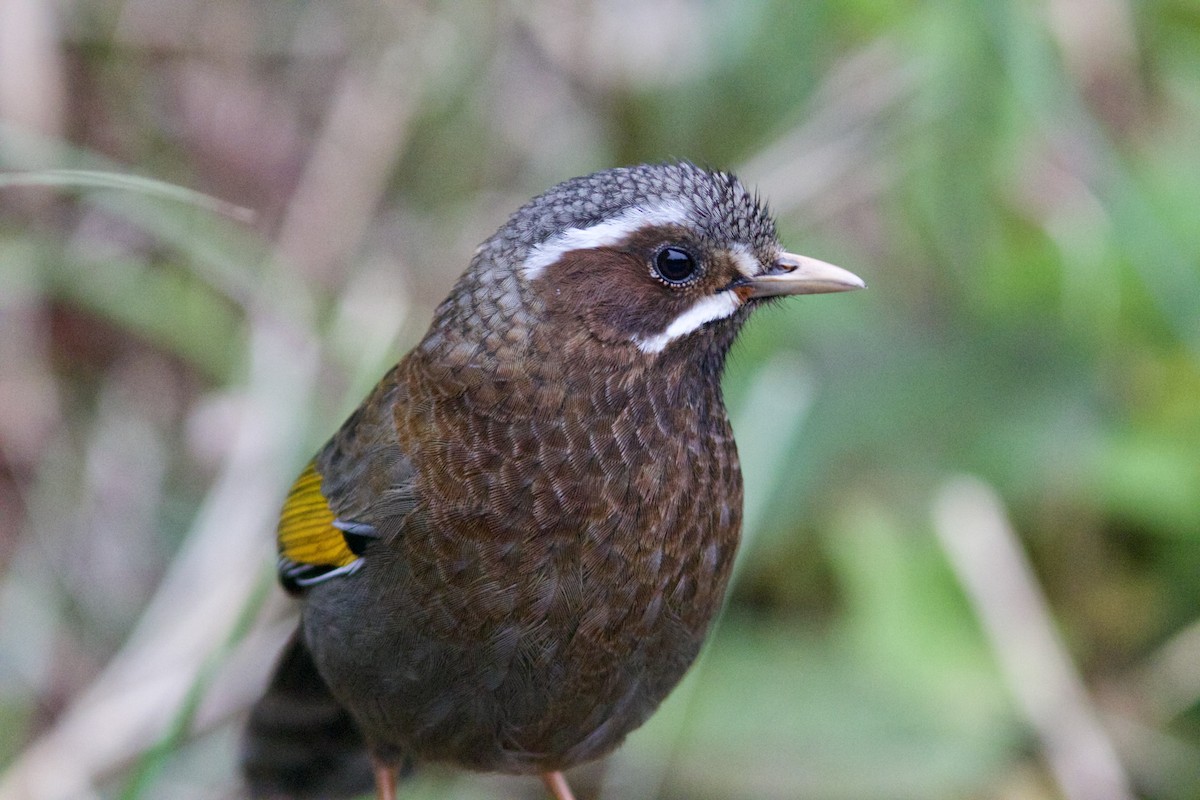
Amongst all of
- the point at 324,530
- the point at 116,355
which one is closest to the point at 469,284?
the point at 324,530

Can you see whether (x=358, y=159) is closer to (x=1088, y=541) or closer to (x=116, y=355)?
(x=116, y=355)

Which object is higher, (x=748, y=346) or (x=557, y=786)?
(x=748, y=346)

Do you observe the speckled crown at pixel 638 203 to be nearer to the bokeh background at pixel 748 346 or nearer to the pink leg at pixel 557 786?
the bokeh background at pixel 748 346

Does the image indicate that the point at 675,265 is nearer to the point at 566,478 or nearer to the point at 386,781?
the point at 566,478

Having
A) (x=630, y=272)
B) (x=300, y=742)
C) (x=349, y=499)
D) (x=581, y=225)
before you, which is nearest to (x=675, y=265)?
(x=630, y=272)

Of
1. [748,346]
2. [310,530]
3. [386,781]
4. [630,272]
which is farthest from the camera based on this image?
[748,346]

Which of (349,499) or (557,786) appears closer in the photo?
(349,499)

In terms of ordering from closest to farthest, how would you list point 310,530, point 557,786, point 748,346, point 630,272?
1. point 630,272
2. point 310,530
3. point 557,786
4. point 748,346

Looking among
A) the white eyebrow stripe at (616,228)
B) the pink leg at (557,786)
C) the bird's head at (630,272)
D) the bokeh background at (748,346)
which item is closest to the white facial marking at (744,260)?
the bird's head at (630,272)
